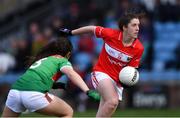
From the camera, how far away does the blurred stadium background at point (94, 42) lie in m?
19.5

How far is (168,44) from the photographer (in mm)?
21000

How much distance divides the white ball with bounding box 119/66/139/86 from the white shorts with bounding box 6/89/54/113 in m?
2.00

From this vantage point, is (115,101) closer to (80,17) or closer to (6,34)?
(80,17)

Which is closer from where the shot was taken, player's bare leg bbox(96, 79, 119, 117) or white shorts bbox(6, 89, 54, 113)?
white shorts bbox(6, 89, 54, 113)

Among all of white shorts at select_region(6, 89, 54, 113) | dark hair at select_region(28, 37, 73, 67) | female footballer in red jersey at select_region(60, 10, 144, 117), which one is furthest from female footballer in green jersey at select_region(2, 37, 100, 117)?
female footballer in red jersey at select_region(60, 10, 144, 117)

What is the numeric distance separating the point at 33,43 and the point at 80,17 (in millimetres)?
1678

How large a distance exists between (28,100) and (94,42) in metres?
11.8

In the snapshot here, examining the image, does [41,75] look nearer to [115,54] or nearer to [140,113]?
[115,54]

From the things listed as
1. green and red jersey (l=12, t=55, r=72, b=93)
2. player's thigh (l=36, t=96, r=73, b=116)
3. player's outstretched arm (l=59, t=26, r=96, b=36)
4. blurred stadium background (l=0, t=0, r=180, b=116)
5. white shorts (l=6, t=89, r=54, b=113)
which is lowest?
blurred stadium background (l=0, t=0, r=180, b=116)

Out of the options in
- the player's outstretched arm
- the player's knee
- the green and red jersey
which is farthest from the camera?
the player's outstretched arm

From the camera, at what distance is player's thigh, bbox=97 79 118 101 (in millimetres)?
11508

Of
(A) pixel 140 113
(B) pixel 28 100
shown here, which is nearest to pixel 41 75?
(B) pixel 28 100

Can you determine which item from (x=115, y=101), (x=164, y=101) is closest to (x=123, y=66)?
(x=115, y=101)

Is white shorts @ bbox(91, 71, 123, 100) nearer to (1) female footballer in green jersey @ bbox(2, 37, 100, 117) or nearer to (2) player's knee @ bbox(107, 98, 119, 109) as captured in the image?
(2) player's knee @ bbox(107, 98, 119, 109)
